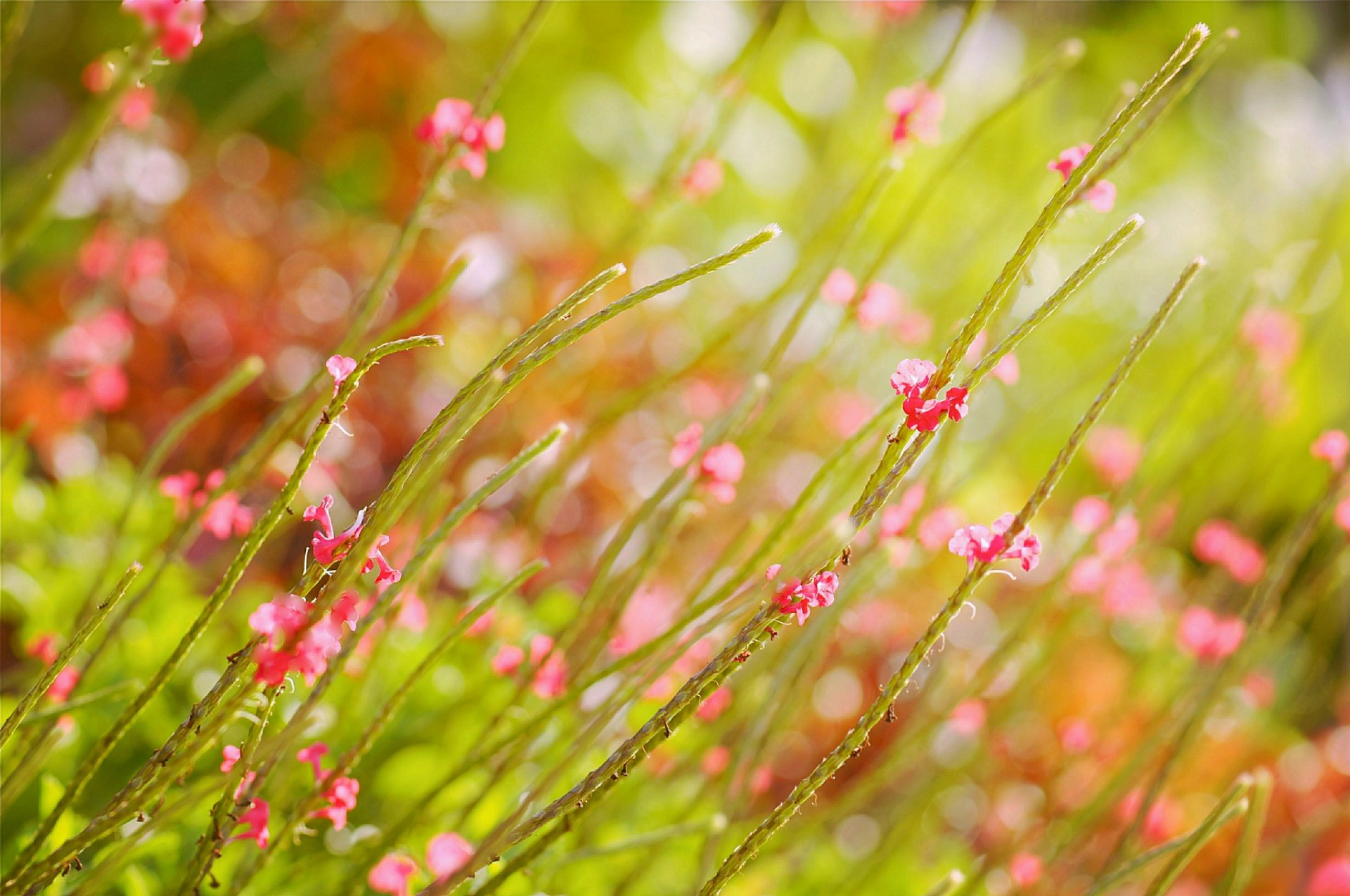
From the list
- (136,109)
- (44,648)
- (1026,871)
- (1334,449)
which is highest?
(136,109)

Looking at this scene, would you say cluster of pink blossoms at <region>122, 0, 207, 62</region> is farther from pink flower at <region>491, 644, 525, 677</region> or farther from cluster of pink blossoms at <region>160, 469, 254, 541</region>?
pink flower at <region>491, 644, 525, 677</region>

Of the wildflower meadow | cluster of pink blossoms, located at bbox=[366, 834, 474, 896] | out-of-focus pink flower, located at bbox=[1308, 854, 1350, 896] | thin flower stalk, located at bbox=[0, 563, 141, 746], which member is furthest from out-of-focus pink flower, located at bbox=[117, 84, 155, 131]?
out-of-focus pink flower, located at bbox=[1308, 854, 1350, 896]

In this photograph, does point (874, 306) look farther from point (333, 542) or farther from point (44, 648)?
point (44, 648)

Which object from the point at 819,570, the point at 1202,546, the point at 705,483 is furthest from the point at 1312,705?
the point at 819,570

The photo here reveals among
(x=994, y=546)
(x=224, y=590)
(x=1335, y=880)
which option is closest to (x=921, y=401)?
(x=994, y=546)

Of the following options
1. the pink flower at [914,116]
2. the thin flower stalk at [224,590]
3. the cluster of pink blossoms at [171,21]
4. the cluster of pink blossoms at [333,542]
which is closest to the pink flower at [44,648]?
the thin flower stalk at [224,590]

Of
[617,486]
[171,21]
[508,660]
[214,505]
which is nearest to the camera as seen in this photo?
[171,21]

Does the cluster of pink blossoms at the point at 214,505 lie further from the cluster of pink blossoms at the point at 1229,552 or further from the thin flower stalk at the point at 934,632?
the cluster of pink blossoms at the point at 1229,552
